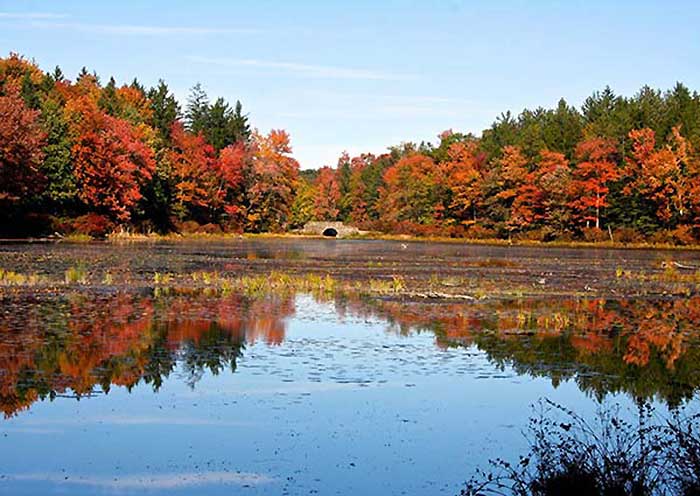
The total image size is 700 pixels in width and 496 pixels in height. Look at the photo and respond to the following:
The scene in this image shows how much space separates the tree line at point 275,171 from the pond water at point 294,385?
43.7 m

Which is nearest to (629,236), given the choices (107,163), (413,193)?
(413,193)

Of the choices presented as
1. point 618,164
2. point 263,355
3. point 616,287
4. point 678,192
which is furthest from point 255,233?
point 263,355

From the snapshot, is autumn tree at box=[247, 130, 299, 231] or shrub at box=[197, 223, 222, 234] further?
autumn tree at box=[247, 130, 299, 231]

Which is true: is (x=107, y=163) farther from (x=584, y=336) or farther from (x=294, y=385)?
(x=294, y=385)

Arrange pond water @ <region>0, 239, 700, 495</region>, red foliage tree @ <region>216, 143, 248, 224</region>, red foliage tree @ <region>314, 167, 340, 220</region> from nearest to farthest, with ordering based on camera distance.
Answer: pond water @ <region>0, 239, 700, 495</region> → red foliage tree @ <region>216, 143, 248, 224</region> → red foliage tree @ <region>314, 167, 340, 220</region>

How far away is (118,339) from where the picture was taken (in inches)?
698

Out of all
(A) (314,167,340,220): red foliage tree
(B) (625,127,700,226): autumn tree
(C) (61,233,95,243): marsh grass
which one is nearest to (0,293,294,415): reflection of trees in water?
(C) (61,233,95,243): marsh grass

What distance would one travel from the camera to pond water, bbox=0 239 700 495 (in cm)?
953

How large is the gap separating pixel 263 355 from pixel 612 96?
4868 inches

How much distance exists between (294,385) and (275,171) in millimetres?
96999

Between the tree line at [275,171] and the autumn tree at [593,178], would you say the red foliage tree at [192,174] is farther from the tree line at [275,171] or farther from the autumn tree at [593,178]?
the autumn tree at [593,178]

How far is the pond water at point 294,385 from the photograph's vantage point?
9531 millimetres

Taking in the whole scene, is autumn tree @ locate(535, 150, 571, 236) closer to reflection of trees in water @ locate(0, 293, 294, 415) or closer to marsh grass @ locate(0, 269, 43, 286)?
marsh grass @ locate(0, 269, 43, 286)

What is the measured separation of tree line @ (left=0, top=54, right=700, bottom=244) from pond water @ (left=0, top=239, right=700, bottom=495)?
43731mm
